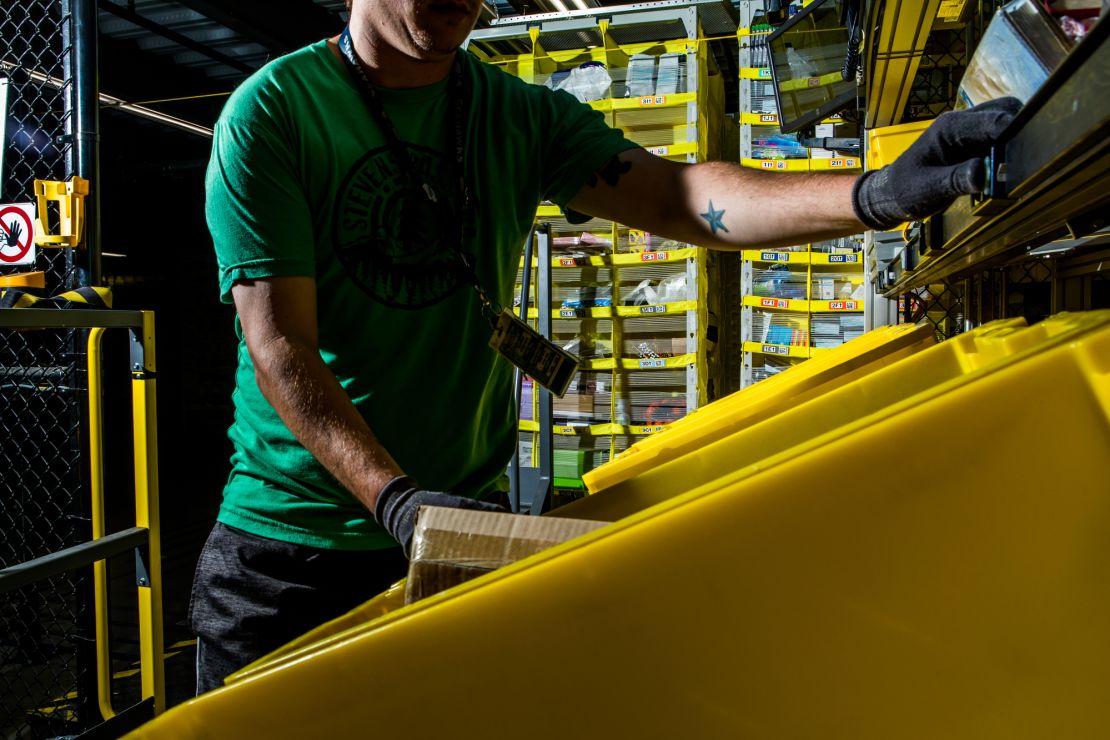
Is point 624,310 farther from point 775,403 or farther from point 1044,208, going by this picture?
point 1044,208

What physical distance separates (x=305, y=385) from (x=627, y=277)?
4504mm

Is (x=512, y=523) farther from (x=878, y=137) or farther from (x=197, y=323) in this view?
(x=197, y=323)

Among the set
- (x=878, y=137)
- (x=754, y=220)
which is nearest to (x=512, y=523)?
(x=754, y=220)

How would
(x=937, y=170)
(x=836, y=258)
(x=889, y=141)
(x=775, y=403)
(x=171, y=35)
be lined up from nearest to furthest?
(x=937, y=170), (x=775, y=403), (x=889, y=141), (x=836, y=258), (x=171, y=35)

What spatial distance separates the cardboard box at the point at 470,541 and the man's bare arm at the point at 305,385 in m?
0.28

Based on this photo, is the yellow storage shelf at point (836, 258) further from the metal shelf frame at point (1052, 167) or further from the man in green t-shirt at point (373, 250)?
the metal shelf frame at point (1052, 167)

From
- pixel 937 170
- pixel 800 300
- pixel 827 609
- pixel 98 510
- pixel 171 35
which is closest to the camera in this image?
pixel 827 609

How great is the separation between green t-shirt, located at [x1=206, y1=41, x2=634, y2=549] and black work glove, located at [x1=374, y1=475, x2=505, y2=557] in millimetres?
380

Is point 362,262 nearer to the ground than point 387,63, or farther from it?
nearer to the ground

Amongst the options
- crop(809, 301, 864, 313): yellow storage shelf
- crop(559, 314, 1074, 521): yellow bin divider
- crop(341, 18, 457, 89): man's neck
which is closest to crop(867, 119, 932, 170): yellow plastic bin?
crop(559, 314, 1074, 521): yellow bin divider

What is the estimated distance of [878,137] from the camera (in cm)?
234

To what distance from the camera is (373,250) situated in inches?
54.0

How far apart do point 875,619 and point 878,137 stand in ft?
6.72

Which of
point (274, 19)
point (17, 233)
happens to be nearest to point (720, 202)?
point (17, 233)
